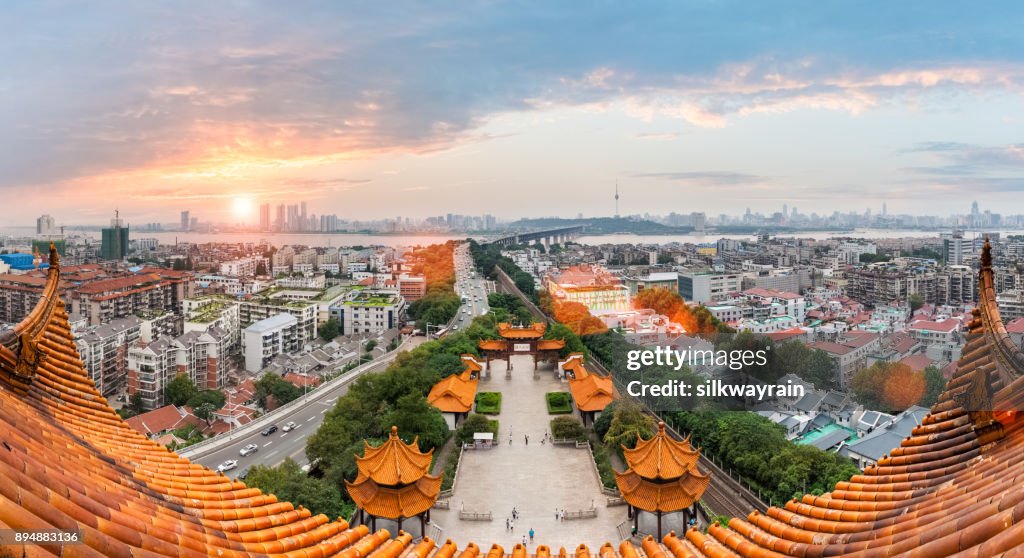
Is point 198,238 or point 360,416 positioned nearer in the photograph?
point 360,416

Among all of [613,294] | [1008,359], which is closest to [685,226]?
[613,294]

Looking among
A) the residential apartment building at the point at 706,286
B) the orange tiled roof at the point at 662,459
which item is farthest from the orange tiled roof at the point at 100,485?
the residential apartment building at the point at 706,286

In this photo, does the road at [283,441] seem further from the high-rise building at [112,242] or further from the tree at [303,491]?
the high-rise building at [112,242]

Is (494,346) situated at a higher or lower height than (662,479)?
higher

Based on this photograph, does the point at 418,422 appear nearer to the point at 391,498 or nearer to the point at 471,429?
the point at 471,429

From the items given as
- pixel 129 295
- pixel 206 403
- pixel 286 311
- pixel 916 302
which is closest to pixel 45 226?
pixel 129 295

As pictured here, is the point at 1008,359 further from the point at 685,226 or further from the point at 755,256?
the point at 685,226
